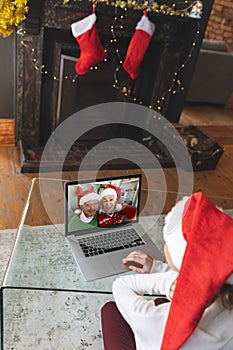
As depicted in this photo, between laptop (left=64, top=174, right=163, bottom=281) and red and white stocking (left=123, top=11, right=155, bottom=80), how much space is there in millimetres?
1386

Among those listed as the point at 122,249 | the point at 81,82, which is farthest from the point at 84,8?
the point at 122,249

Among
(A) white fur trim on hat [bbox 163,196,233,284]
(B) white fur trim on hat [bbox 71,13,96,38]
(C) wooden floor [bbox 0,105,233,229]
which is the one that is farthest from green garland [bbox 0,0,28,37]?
(A) white fur trim on hat [bbox 163,196,233,284]

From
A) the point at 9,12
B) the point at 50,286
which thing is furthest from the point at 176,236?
the point at 9,12

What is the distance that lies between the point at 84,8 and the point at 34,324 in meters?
2.10

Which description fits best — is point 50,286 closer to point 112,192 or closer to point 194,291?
point 112,192

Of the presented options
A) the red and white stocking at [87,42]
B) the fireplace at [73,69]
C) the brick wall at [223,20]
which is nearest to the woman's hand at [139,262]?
the fireplace at [73,69]

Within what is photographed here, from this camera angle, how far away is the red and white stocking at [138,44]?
2.66m

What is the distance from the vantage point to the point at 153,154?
3242 millimetres

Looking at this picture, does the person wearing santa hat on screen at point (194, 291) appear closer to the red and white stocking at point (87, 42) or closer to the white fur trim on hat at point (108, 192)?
the white fur trim on hat at point (108, 192)

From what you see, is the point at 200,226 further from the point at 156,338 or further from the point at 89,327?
the point at 89,327

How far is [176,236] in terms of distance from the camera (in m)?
1.00

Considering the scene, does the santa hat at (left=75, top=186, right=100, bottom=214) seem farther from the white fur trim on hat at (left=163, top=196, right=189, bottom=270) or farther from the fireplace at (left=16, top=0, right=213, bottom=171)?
the fireplace at (left=16, top=0, right=213, bottom=171)

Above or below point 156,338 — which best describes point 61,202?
below

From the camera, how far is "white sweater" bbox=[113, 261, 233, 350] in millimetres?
981
